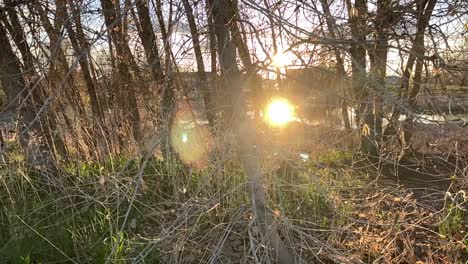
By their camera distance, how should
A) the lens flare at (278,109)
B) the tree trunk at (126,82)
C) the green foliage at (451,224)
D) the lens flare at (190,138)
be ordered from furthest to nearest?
the tree trunk at (126,82)
the green foliage at (451,224)
the lens flare at (190,138)
the lens flare at (278,109)

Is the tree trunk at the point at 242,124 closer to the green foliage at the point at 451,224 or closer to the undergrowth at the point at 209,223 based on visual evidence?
the undergrowth at the point at 209,223

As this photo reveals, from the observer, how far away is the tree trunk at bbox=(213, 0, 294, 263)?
7.38 ft

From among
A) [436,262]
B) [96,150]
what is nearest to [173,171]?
[96,150]

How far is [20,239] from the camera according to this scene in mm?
3158

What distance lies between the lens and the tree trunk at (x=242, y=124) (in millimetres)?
2250

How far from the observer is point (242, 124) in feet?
7.64

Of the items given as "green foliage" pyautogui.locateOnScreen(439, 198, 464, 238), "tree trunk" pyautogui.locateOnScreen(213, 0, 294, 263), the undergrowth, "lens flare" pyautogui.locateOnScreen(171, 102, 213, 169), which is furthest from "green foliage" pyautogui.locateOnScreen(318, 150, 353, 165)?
"tree trunk" pyautogui.locateOnScreen(213, 0, 294, 263)

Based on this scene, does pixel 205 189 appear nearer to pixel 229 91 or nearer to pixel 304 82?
pixel 229 91

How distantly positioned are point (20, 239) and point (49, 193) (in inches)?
31.3

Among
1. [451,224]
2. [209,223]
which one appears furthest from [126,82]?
[451,224]

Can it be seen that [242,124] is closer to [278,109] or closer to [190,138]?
[278,109]

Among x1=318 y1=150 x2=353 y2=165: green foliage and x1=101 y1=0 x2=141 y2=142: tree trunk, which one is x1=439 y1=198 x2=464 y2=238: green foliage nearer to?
x1=318 y1=150 x2=353 y2=165: green foliage

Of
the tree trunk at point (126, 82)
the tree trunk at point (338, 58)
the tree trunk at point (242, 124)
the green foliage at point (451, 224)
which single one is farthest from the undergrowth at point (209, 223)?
the tree trunk at point (126, 82)

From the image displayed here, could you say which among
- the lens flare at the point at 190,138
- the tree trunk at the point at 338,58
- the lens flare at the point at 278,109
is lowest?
the lens flare at the point at 190,138
